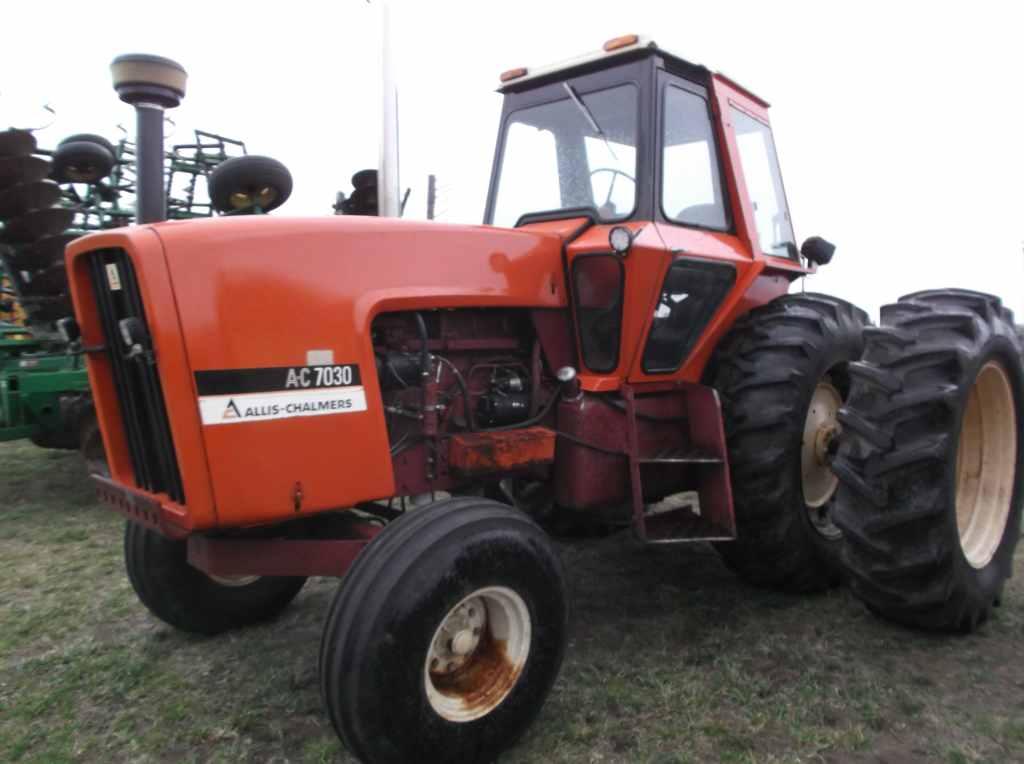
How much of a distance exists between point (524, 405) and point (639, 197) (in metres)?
0.94

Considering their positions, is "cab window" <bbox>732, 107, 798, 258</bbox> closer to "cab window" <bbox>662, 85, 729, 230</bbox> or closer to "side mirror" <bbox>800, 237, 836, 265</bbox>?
"side mirror" <bbox>800, 237, 836, 265</bbox>

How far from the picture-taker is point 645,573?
4059mm

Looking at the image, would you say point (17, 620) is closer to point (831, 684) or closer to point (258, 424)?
point (258, 424)

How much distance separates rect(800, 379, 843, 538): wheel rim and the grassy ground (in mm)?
382

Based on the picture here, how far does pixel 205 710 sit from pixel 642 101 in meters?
2.79

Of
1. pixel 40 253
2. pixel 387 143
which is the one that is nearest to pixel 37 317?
pixel 40 253

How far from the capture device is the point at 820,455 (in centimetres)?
373

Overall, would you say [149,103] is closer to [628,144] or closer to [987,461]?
[628,144]

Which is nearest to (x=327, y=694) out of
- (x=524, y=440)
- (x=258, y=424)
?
(x=258, y=424)

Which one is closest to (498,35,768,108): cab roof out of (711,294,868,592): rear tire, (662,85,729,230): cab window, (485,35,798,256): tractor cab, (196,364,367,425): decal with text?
(485,35,798,256): tractor cab

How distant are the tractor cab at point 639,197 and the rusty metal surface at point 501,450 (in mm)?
346

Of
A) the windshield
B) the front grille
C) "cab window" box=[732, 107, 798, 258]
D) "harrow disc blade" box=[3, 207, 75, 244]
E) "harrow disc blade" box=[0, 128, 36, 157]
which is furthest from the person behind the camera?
"harrow disc blade" box=[3, 207, 75, 244]

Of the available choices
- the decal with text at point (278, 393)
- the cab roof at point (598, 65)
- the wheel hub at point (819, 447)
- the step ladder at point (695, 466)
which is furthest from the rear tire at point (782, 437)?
the decal with text at point (278, 393)

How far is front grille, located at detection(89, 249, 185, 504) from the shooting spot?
2.39 metres
